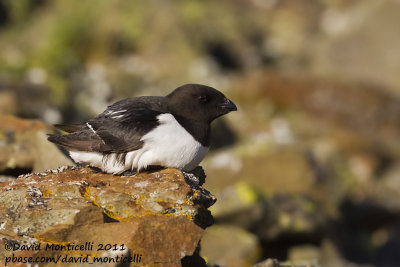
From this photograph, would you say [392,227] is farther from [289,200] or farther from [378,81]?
[378,81]

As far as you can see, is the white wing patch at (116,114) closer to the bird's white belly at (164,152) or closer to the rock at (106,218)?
the bird's white belly at (164,152)

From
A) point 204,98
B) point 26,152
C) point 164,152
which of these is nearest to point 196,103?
point 204,98

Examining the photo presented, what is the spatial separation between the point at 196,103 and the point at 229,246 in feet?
11.3

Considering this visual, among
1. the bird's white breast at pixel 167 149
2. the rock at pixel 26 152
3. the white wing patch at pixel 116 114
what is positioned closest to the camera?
the bird's white breast at pixel 167 149

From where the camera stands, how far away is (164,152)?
696 centimetres

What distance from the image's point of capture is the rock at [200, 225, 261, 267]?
991cm

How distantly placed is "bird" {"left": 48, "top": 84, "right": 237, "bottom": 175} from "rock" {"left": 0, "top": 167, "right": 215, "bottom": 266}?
41 cm

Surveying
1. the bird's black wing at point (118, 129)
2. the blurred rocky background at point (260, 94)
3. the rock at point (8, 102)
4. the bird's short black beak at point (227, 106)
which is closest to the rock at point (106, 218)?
the bird's black wing at point (118, 129)

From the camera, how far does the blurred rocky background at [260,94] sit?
11.2 meters

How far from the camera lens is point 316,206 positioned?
12070mm

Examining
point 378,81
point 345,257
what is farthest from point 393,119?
point 345,257

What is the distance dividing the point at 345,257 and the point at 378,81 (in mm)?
16453

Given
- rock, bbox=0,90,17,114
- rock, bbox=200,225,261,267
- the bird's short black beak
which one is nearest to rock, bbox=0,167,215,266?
the bird's short black beak

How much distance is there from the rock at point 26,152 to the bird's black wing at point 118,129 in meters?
0.79
